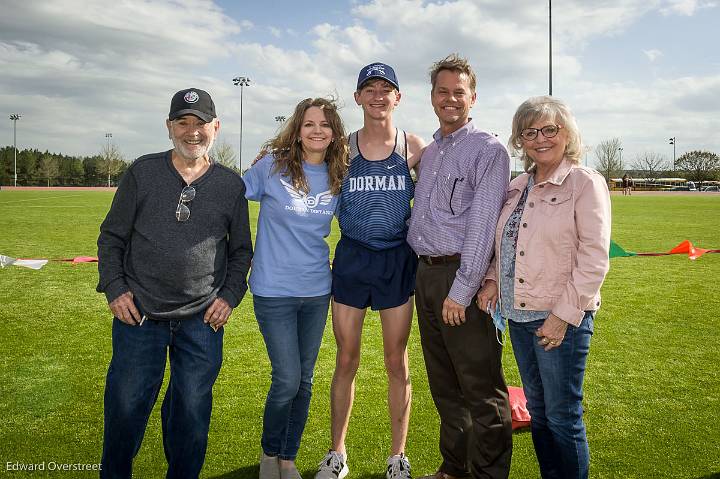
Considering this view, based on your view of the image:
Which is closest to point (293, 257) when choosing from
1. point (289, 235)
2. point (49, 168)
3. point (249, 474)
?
point (289, 235)

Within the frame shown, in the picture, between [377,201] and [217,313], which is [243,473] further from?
[377,201]

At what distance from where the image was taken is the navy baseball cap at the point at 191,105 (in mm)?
2961

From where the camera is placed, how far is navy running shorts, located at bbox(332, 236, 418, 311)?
135 inches

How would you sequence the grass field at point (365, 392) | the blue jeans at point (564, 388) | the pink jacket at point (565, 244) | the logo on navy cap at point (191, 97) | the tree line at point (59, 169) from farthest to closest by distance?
the tree line at point (59, 169) → the grass field at point (365, 392) → the logo on navy cap at point (191, 97) → the blue jeans at point (564, 388) → the pink jacket at point (565, 244)

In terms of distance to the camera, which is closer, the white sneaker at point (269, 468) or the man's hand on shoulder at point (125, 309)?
the man's hand on shoulder at point (125, 309)

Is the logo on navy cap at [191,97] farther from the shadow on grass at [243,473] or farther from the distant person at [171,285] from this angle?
the shadow on grass at [243,473]

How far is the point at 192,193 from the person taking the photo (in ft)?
9.59

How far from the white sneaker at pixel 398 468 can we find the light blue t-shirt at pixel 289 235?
1.16m

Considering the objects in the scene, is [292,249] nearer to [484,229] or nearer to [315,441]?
[484,229]

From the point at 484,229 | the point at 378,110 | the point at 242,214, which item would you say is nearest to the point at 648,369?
the point at 484,229

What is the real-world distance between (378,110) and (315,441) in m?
2.39

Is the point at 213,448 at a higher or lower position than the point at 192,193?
lower

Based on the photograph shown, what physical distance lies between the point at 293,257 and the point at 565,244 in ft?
4.97

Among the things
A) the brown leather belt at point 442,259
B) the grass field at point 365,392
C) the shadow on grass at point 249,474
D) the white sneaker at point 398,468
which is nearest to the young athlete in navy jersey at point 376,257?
the white sneaker at point 398,468
